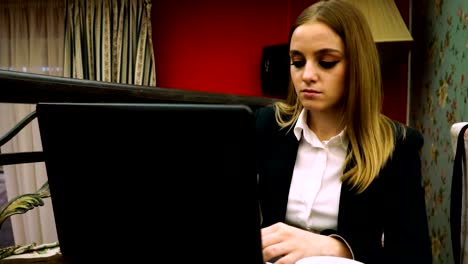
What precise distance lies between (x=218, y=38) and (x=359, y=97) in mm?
2548

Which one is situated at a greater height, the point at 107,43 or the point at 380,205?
the point at 107,43

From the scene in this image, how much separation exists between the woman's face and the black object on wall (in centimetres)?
221

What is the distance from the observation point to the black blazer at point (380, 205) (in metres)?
0.87

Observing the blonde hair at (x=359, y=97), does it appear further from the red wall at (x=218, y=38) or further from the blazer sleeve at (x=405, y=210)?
the red wall at (x=218, y=38)

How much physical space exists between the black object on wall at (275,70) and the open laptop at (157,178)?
2.69 m

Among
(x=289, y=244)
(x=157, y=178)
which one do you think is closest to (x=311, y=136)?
(x=289, y=244)

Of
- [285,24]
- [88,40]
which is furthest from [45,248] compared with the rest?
[88,40]

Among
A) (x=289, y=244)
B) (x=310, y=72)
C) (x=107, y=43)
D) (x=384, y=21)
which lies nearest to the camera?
(x=289, y=244)

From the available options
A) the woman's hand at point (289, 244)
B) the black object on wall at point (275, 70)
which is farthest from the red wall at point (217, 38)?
the woman's hand at point (289, 244)

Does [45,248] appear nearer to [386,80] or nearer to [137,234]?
[137,234]

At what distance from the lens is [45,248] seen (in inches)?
26.4

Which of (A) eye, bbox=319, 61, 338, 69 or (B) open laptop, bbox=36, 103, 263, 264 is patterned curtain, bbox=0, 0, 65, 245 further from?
(B) open laptop, bbox=36, 103, 263, 264

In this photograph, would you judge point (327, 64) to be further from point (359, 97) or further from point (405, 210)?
point (405, 210)

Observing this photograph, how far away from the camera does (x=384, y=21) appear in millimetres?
1967
